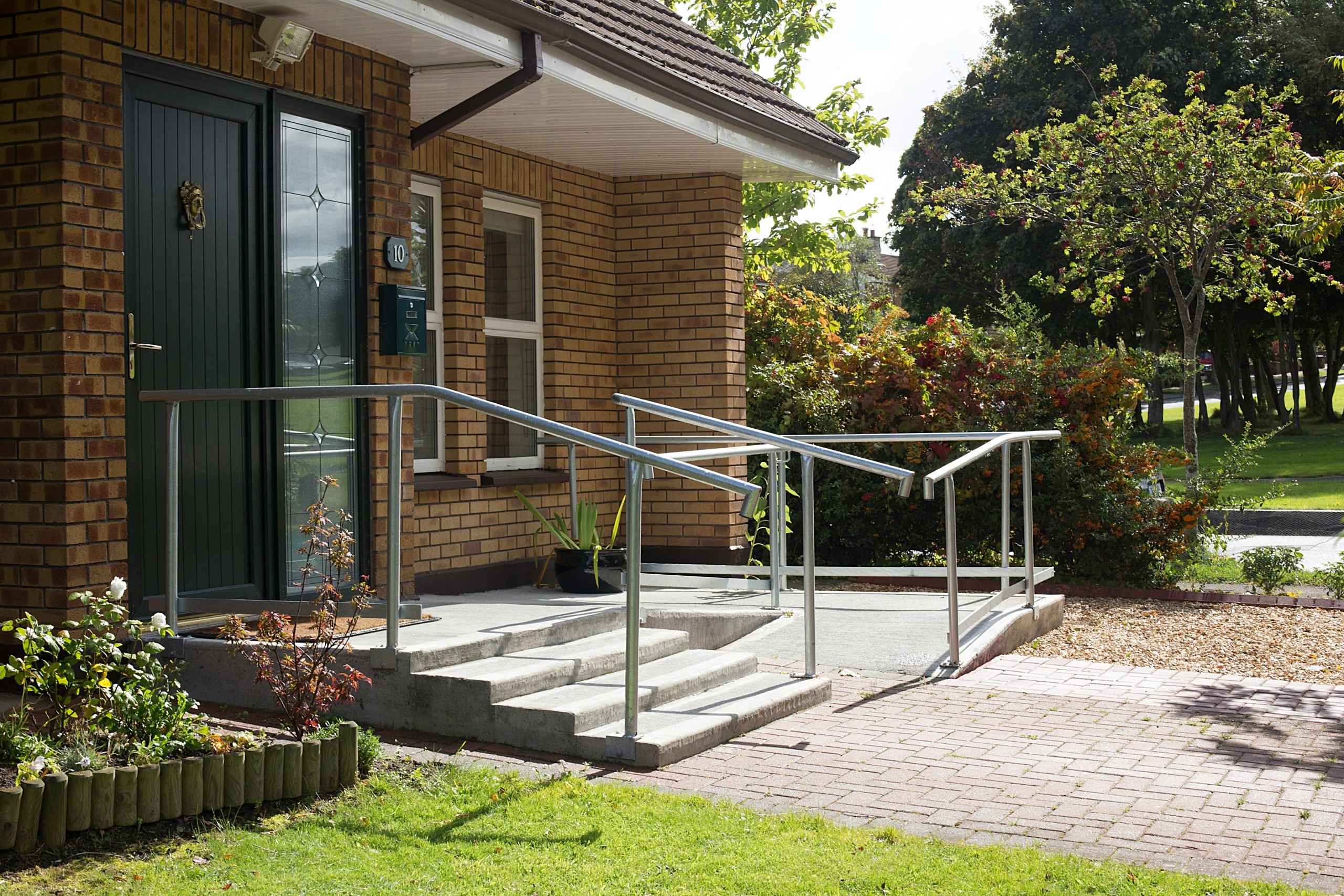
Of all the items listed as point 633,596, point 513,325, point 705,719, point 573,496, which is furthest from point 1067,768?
point 513,325

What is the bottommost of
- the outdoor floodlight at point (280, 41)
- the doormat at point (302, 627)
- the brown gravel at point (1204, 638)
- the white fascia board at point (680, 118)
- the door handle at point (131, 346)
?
the brown gravel at point (1204, 638)

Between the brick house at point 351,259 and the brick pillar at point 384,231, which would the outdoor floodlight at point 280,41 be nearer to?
the brick house at point 351,259

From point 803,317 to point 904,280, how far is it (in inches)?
994

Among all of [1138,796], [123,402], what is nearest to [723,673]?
[1138,796]

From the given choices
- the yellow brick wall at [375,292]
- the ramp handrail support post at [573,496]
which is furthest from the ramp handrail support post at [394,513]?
the ramp handrail support post at [573,496]

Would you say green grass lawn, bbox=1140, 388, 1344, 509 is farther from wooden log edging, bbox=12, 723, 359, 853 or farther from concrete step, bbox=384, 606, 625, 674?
wooden log edging, bbox=12, 723, 359, 853

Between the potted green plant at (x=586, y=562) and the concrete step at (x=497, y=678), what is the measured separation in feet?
6.75

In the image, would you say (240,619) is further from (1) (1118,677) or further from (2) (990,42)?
(2) (990,42)

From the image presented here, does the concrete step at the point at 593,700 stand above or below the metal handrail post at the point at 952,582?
below

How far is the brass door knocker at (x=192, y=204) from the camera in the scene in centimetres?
595

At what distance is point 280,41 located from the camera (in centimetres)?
610

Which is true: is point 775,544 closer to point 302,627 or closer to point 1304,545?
point 302,627

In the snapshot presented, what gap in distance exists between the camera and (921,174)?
125 ft

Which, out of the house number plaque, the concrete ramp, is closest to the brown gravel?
the concrete ramp
